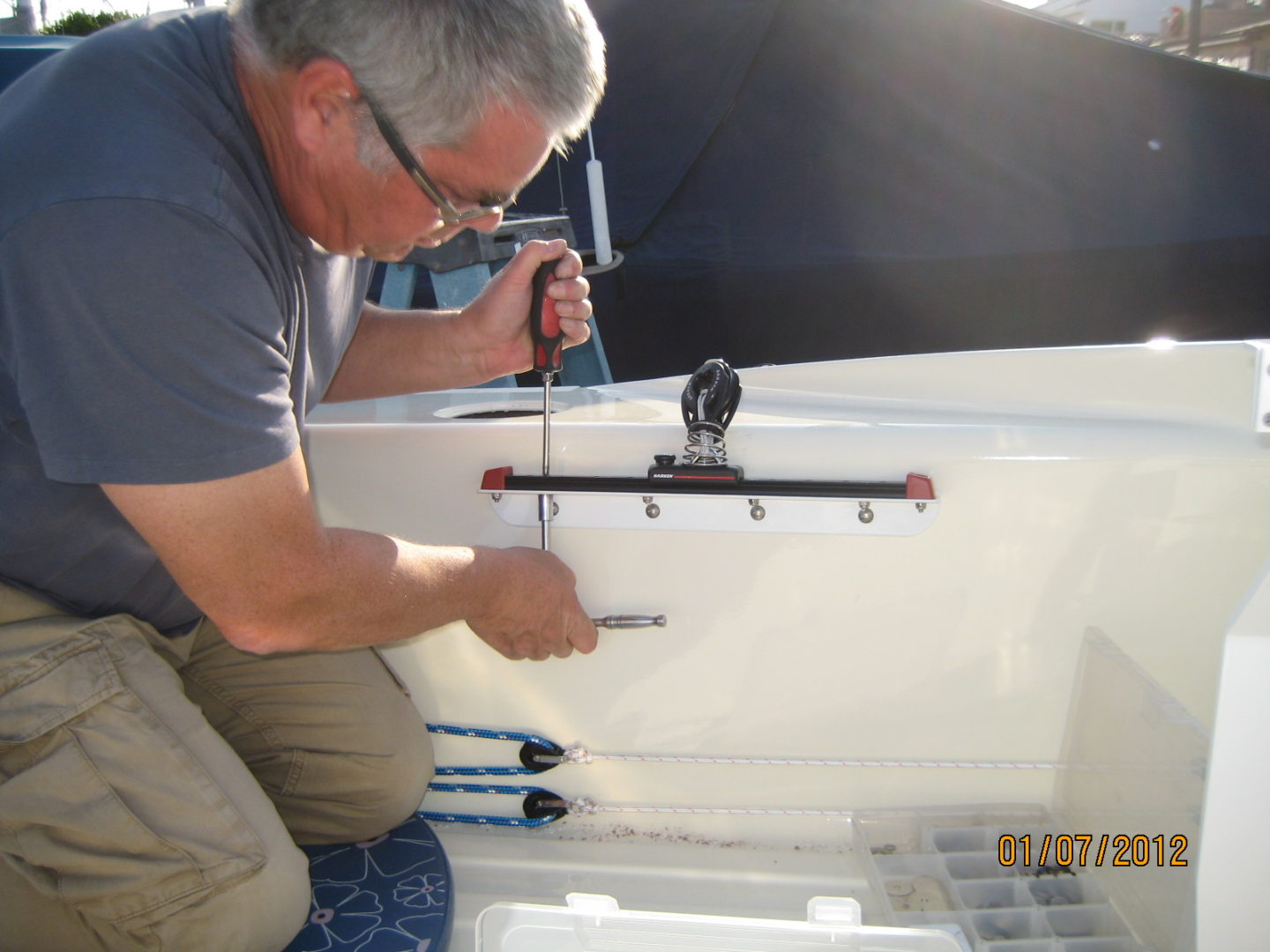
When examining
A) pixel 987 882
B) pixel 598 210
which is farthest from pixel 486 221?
pixel 598 210

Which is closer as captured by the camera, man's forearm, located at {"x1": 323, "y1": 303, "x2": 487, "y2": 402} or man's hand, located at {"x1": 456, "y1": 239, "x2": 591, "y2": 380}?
man's hand, located at {"x1": 456, "y1": 239, "x2": 591, "y2": 380}

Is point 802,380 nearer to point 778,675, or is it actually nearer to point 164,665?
point 778,675

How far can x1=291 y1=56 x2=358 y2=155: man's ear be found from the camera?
775 mm

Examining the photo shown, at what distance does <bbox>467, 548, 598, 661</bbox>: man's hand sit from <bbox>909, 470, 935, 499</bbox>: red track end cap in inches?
16.0

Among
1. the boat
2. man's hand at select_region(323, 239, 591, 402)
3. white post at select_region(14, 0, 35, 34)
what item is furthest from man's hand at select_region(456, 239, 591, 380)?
white post at select_region(14, 0, 35, 34)

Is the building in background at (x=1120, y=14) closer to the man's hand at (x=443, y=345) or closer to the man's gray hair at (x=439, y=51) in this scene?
the man's hand at (x=443, y=345)

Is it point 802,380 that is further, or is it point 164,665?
point 802,380

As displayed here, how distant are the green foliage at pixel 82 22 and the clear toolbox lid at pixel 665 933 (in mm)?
2749

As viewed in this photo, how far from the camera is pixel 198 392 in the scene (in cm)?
73

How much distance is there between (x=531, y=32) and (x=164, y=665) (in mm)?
723

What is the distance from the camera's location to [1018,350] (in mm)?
1308

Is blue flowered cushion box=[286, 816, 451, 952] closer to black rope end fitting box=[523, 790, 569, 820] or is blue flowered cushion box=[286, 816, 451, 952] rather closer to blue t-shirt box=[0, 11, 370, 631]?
black rope end fitting box=[523, 790, 569, 820]

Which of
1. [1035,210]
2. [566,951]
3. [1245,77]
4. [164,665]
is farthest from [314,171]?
[1245,77]

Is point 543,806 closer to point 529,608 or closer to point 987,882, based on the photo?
point 529,608
